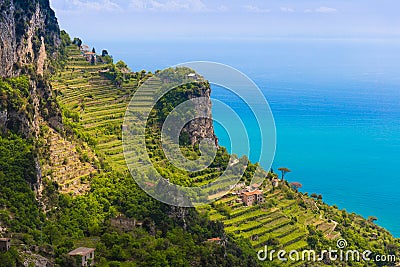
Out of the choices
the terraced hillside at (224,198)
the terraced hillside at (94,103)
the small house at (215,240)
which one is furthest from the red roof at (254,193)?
the terraced hillside at (94,103)

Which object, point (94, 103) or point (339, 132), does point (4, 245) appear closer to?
point (94, 103)

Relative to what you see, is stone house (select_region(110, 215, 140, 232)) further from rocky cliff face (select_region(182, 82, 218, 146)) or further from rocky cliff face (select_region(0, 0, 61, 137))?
rocky cliff face (select_region(182, 82, 218, 146))

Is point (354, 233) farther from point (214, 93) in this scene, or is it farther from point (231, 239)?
point (214, 93)

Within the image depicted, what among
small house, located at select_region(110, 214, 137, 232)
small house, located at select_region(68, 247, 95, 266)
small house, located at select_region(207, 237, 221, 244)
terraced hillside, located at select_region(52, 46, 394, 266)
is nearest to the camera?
small house, located at select_region(68, 247, 95, 266)

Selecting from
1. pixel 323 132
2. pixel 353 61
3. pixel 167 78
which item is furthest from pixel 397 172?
pixel 353 61

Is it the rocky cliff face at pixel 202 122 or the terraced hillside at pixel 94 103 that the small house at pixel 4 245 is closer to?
the terraced hillside at pixel 94 103

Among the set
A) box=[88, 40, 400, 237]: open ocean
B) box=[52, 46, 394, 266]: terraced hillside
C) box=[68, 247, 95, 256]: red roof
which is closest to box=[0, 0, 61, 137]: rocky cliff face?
box=[52, 46, 394, 266]: terraced hillside

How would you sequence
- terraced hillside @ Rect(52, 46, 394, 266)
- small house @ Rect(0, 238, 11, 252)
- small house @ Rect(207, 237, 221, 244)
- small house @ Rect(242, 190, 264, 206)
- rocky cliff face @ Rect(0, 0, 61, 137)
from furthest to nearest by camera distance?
1. small house @ Rect(242, 190, 264, 206)
2. terraced hillside @ Rect(52, 46, 394, 266)
3. small house @ Rect(207, 237, 221, 244)
4. rocky cliff face @ Rect(0, 0, 61, 137)
5. small house @ Rect(0, 238, 11, 252)
